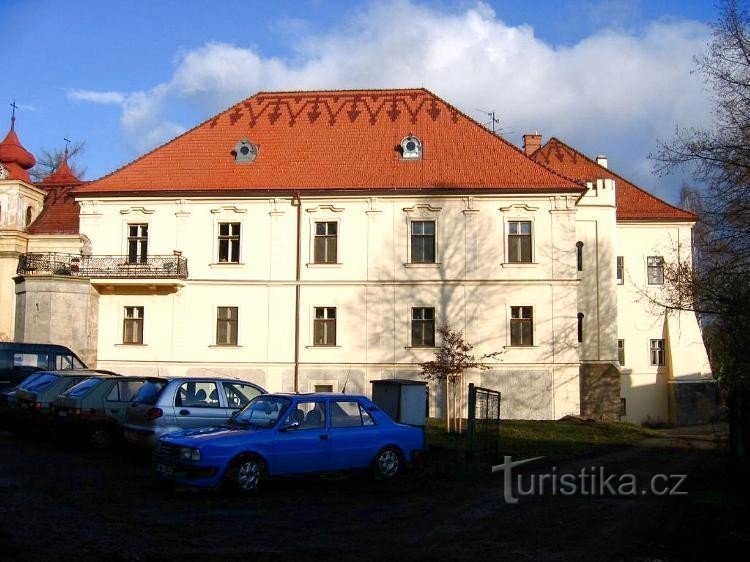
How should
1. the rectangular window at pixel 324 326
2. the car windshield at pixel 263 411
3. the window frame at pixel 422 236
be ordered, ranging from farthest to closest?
the rectangular window at pixel 324 326 → the window frame at pixel 422 236 → the car windshield at pixel 263 411

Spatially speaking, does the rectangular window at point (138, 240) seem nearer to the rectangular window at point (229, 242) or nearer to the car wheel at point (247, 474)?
the rectangular window at point (229, 242)

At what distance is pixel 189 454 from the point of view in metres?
12.1

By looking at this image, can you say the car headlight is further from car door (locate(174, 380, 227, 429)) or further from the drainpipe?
the drainpipe

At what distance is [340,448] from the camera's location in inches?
533

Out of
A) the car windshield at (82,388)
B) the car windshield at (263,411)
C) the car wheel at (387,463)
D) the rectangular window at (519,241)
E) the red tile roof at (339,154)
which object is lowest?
the car wheel at (387,463)

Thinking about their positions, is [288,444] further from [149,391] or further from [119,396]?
[119,396]

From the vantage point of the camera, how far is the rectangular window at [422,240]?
32.1m

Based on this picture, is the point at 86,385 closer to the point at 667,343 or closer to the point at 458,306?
the point at 458,306

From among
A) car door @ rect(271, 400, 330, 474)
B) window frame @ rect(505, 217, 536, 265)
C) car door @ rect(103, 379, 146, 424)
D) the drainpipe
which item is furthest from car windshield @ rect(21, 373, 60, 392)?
window frame @ rect(505, 217, 536, 265)

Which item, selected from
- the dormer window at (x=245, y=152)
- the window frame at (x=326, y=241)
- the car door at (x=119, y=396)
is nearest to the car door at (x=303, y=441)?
the car door at (x=119, y=396)

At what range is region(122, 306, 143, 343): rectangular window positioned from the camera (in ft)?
107

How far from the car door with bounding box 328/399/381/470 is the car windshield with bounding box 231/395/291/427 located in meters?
0.91

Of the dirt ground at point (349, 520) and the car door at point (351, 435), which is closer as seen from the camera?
the dirt ground at point (349, 520)

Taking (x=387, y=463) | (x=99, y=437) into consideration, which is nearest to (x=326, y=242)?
(x=99, y=437)
